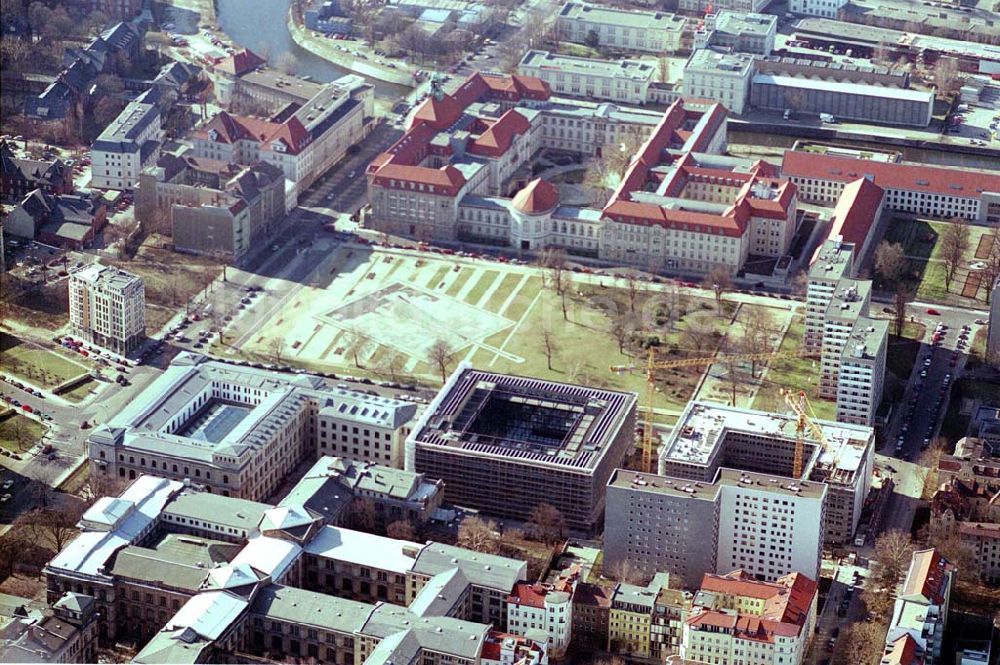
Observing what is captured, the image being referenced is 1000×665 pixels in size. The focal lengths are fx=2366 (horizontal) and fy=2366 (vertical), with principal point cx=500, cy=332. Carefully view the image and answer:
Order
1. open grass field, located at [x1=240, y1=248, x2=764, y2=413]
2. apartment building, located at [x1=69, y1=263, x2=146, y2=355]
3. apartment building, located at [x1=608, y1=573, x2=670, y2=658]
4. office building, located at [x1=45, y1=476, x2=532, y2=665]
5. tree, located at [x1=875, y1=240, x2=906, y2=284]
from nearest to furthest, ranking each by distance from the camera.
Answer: office building, located at [x1=45, y1=476, x2=532, y2=665] < apartment building, located at [x1=608, y1=573, x2=670, y2=658] < apartment building, located at [x1=69, y1=263, x2=146, y2=355] < open grass field, located at [x1=240, y1=248, x2=764, y2=413] < tree, located at [x1=875, y1=240, x2=906, y2=284]


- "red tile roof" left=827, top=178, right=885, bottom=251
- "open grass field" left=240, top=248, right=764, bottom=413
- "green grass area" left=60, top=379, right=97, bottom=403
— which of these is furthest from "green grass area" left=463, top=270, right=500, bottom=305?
"green grass area" left=60, top=379, right=97, bottom=403

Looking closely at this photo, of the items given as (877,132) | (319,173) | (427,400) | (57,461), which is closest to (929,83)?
(877,132)

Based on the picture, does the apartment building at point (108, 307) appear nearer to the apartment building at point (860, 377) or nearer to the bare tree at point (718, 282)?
the bare tree at point (718, 282)

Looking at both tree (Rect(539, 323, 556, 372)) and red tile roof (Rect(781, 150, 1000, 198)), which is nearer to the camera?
tree (Rect(539, 323, 556, 372))

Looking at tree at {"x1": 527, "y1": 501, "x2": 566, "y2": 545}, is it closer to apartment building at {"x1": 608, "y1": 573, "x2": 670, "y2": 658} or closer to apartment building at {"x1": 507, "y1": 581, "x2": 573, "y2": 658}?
apartment building at {"x1": 507, "y1": 581, "x2": 573, "y2": 658}

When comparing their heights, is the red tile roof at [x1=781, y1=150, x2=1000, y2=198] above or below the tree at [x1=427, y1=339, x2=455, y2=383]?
above

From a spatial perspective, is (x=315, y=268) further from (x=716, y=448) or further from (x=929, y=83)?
(x=929, y=83)

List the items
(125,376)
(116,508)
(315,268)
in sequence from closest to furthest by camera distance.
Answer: (116,508) → (125,376) → (315,268)
